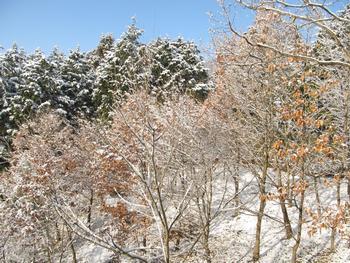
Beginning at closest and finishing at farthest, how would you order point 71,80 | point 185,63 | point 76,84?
point 185,63
point 76,84
point 71,80

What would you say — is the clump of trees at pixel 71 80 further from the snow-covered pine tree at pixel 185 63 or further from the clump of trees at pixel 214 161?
the clump of trees at pixel 214 161

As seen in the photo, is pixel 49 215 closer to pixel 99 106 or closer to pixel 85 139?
pixel 85 139

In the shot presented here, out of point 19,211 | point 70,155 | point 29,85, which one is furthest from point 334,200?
point 29,85

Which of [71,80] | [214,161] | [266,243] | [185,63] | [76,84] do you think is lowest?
[266,243]

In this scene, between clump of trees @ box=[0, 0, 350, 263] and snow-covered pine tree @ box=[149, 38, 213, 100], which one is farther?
snow-covered pine tree @ box=[149, 38, 213, 100]

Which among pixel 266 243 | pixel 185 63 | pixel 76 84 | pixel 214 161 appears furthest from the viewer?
pixel 76 84

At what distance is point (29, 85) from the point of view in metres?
28.7

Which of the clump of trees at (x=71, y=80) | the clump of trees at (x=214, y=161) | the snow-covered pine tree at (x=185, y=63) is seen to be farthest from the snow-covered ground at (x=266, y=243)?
the snow-covered pine tree at (x=185, y=63)

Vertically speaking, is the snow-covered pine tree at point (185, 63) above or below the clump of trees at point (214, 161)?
above

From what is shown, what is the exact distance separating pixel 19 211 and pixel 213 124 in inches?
339

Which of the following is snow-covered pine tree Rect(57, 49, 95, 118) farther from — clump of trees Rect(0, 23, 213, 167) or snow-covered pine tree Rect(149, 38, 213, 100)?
snow-covered pine tree Rect(149, 38, 213, 100)

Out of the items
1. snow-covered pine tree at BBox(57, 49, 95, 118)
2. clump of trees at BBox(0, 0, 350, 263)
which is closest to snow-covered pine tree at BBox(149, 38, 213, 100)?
snow-covered pine tree at BBox(57, 49, 95, 118)

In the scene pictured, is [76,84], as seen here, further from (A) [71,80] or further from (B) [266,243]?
(B) [266,243]

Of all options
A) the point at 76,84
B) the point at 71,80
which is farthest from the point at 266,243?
the point at 71,80
